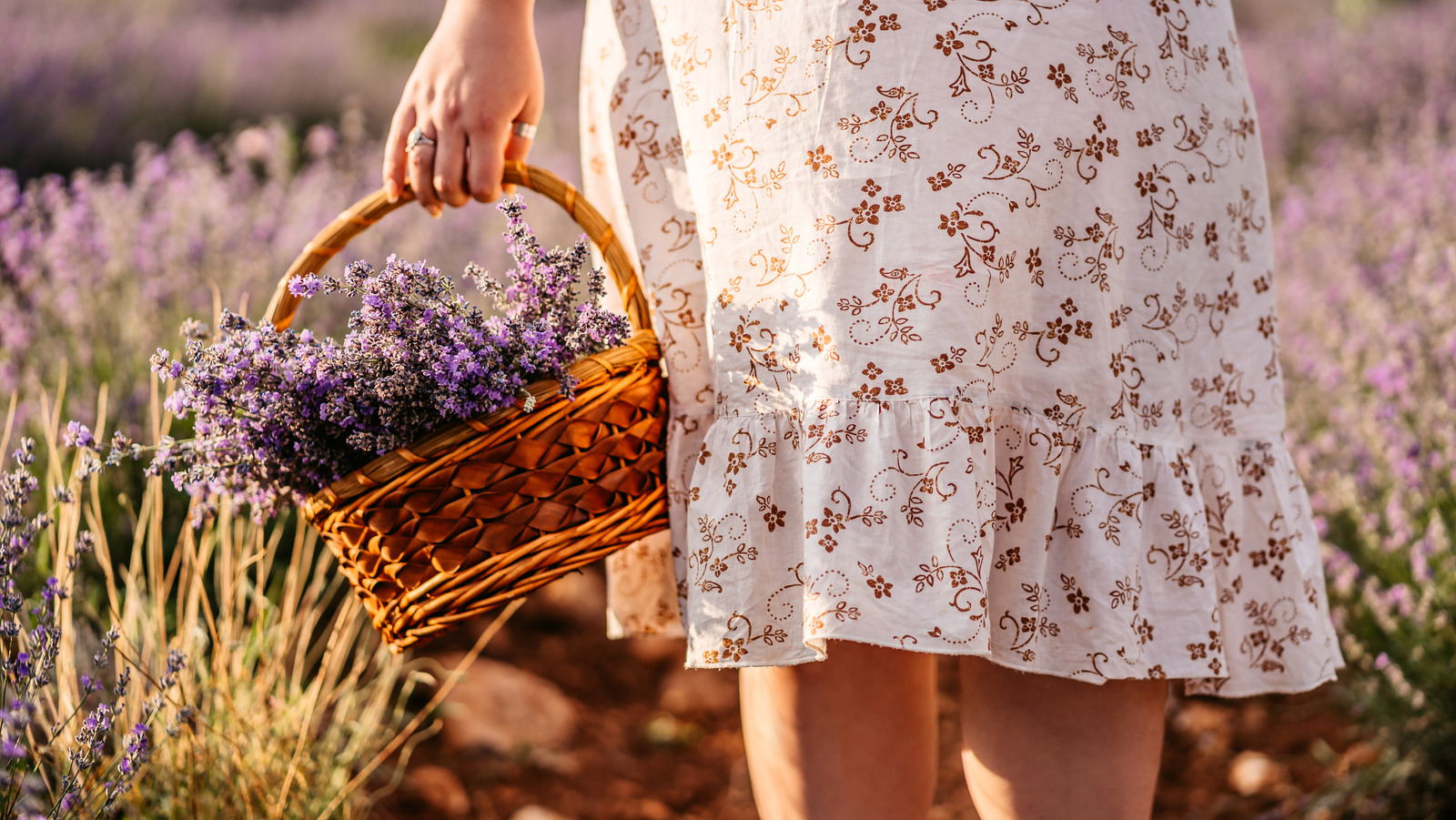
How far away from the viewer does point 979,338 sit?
0.88 meters

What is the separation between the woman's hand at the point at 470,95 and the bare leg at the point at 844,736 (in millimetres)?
633

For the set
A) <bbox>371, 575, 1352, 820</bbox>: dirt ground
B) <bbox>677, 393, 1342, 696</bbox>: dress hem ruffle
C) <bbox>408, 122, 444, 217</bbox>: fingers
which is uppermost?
<bbox>408, 122, 444, 217</bbox>: fingers

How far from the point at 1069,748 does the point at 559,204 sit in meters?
0.78

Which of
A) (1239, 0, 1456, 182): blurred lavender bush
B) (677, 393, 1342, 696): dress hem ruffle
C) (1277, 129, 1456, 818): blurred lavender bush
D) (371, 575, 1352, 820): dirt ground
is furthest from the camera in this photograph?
(1239, 0, 1456, 182): blurred lavender bush

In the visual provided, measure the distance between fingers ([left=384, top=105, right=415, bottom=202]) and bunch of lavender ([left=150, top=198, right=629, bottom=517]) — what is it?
0.15 metres

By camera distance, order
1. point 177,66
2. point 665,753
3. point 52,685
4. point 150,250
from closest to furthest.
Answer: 1. point 52,685
2. point 665,753
3. point 150,250
4. point 177,66

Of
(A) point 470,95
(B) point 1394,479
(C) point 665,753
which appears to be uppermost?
(A) point 470,95

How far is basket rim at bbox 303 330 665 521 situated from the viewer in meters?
→ 0.92

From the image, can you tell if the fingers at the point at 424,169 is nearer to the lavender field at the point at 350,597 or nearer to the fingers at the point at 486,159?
the fingers at the point at 486,159

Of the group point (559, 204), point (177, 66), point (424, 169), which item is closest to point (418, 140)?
point (424, 169)

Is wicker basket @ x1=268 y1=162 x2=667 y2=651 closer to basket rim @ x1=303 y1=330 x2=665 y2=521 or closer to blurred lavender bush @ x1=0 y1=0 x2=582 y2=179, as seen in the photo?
basket rim @ x1=303 y1=330 x2=665 y2=521

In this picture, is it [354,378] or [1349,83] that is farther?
[1349,83]

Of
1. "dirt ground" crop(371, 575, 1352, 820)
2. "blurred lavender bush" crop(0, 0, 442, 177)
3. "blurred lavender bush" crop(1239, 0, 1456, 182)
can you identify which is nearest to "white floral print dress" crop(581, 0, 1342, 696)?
"dirt ground" crop(371, 575, 1352, 820)

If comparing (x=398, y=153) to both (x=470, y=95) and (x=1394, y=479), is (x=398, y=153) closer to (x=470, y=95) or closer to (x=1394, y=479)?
(x=470, y=95)
